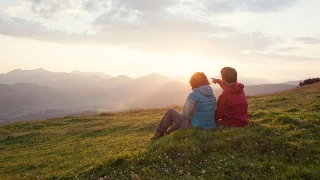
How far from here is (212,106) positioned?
11.8 meters

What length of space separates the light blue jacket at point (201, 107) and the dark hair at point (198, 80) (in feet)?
0.72

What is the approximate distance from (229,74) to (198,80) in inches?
55.2

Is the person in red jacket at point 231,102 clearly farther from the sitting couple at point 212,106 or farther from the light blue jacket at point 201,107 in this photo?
the light blue jacket at point 201,107

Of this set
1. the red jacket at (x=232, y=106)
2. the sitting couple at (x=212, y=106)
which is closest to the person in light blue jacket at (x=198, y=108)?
the sitting couple at (x=212, y=106)

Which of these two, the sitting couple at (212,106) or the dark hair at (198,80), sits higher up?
the dark hair at (198,80)

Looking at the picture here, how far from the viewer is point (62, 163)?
13352 mm

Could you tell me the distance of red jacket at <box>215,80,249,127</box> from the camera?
456 inches

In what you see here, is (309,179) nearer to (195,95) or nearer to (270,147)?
(270,147)

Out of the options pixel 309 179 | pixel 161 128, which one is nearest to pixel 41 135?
pixel 161 128

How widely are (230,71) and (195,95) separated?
185 centimetres

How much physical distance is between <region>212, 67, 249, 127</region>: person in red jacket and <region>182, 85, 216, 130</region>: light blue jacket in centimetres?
45

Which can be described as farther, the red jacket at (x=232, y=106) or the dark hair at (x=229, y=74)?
the red jacket at (x=232, y=106)

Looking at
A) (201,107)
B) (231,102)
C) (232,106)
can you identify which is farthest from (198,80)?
(232,106)

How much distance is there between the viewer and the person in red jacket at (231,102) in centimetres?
1147
